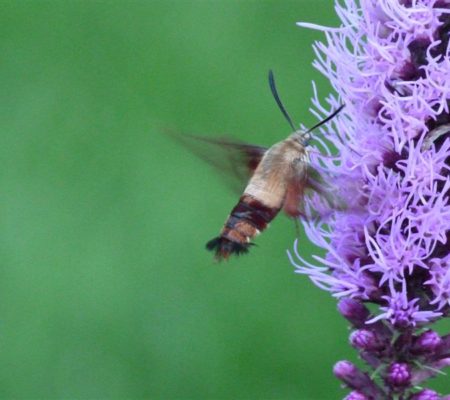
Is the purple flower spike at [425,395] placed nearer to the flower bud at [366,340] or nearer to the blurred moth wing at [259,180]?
the flower bud at [366,340]

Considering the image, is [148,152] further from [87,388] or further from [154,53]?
[87,388]

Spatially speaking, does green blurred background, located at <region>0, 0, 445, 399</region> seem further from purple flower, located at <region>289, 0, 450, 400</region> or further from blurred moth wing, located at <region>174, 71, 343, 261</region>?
purple flower, located at <region>289, 0, 450, 400</region>

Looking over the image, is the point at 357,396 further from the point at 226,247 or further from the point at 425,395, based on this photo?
the point at 226,247

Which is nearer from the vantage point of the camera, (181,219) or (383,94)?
(383,94)

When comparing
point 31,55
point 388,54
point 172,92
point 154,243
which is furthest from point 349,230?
point 31,55

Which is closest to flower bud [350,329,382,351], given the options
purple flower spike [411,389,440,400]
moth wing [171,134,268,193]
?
purple flower spike [411,389,440,400]

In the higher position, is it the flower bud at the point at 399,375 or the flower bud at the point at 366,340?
the flower bud at the point at 366,340

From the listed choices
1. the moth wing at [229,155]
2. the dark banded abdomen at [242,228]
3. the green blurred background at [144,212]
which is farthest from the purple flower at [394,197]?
the green blurred background at [144,212]
